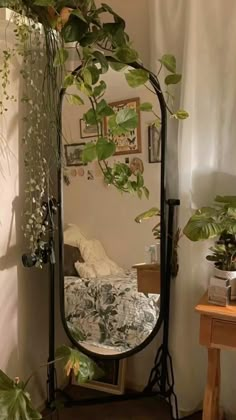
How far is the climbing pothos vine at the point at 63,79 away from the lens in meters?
1.42

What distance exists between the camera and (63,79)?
1.63m

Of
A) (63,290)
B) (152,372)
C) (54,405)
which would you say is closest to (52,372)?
(54,405)

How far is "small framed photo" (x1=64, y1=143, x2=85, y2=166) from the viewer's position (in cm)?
176

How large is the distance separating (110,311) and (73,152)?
780 mm

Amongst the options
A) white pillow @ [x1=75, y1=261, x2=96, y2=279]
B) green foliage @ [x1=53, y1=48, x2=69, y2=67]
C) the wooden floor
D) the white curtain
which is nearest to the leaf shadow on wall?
the white curtain

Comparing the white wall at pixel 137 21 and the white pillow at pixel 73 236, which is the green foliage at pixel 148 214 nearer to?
the white pillow at pixel 73 236

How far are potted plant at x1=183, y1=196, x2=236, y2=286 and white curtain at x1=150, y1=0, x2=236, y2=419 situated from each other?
0.15m

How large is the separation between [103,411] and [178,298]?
747mm

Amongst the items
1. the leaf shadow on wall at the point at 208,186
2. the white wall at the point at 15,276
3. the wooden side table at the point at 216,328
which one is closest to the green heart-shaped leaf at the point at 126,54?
the white wall at the point at 15,276

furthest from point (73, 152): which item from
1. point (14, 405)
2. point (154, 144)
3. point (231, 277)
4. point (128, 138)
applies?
point (14, 405)

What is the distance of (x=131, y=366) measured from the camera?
6.94 ft

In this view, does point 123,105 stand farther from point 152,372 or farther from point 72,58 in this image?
point 152,372

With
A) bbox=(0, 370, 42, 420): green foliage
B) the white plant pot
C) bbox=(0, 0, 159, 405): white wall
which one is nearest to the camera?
bbox=(0, 370, 42, 420): green foliage

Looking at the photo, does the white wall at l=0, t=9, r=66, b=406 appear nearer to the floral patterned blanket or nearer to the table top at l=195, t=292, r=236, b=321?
the floral patterned blanket
